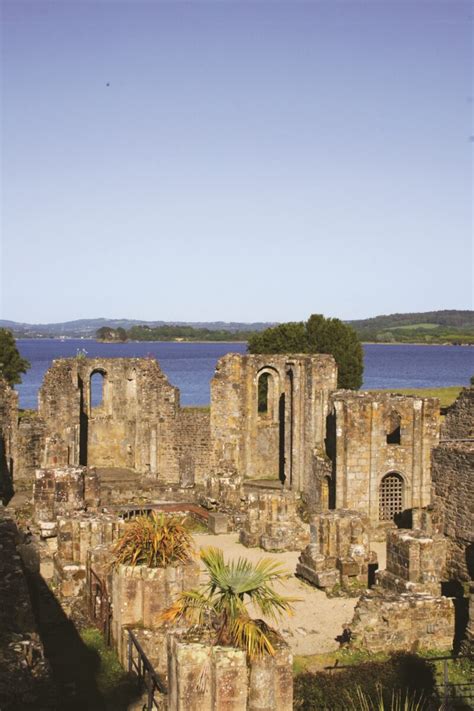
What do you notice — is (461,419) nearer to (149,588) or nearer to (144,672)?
(149,588)

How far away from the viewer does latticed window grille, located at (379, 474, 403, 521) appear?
104 ft

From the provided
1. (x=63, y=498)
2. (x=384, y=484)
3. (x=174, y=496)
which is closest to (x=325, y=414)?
(x=384, y=484)

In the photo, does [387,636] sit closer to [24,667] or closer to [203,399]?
[24,667]

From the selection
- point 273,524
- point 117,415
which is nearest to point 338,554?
point 273,524

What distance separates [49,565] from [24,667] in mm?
12508

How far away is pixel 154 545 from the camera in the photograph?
15969 mm

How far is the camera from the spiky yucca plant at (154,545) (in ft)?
52.2

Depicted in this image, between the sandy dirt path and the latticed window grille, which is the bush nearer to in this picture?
the sandy dirt path

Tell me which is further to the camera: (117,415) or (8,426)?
(117,415)

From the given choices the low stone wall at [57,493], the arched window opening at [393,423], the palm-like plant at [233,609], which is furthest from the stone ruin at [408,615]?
the arched window opening at [393,423]

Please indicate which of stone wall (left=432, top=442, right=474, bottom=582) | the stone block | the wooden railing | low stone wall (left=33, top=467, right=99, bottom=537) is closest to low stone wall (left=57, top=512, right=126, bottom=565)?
low stone wall (left=33, top=467, right=99, bottom=537)

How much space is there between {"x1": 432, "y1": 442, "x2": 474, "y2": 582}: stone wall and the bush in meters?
7.73

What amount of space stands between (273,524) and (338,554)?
163 inches

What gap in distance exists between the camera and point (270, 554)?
2681 cm
